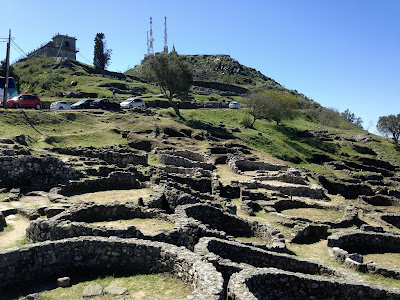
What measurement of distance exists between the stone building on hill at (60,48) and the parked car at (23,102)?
82377 mm

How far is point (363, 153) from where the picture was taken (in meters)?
73.1

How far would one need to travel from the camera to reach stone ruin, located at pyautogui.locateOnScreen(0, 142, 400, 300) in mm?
10664

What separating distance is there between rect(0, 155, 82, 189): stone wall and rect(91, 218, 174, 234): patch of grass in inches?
295

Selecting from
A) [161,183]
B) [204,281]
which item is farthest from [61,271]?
[161,183]

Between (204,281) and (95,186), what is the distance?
13959mm

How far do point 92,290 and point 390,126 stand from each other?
97013 mm

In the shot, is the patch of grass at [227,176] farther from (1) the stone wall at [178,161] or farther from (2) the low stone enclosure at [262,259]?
(2) the low stone enclosure at [262,259]

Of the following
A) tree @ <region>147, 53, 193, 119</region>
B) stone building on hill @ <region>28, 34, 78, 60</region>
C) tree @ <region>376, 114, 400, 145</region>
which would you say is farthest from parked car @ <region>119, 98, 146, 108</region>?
stone building on hill @ <region>28, 34, 78, 60</region>

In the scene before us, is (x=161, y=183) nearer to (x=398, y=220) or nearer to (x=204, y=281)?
(x=204, y=281)

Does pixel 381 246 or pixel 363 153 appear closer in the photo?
pixel 381 246

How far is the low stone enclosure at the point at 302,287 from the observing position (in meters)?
10.7

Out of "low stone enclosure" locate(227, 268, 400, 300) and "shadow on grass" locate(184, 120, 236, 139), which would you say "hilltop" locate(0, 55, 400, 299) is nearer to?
"low stone enclosure" locate(227, 268, 400, 300)

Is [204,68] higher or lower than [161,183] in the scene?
higher

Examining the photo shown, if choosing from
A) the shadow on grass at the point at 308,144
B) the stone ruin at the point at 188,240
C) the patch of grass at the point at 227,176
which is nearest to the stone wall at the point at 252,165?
the patch of grass at the point at 227,176
